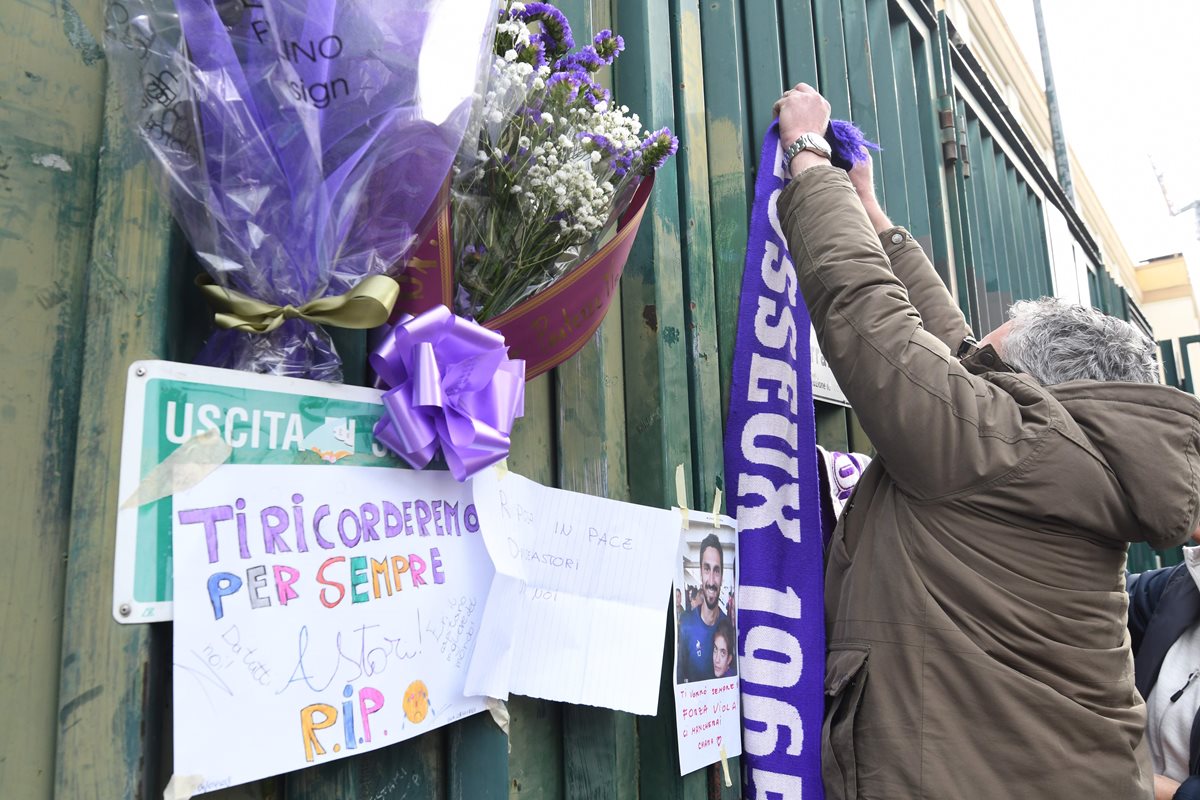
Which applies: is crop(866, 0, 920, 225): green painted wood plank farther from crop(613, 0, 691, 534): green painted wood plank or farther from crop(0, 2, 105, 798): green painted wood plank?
crop(0, 2, 105, 798): green painted wood plank

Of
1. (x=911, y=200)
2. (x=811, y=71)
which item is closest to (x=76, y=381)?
(x=811, y=71)

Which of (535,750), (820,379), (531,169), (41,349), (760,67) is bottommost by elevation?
(535,750)

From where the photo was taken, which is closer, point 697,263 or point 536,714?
point 536,714

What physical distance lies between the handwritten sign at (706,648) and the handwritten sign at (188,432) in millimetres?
830

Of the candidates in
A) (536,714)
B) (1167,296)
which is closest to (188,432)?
(536,714)

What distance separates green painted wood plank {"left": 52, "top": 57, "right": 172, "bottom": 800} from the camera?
2.68 ft

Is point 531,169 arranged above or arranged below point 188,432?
above

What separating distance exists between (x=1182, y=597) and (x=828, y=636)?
123 cm

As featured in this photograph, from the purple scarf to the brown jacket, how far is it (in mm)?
90

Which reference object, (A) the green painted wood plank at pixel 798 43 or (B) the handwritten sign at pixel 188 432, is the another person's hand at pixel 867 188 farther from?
(B) the handwritten sign at pixel 188 432

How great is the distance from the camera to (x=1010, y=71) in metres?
7.84

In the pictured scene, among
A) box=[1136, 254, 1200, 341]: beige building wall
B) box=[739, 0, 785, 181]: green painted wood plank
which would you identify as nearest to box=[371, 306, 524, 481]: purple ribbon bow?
box=[739, 0, 785, 181]: green painted wood plank

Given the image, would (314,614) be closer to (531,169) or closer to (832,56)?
(531,169)

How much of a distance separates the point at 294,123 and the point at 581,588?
0.89 metres
